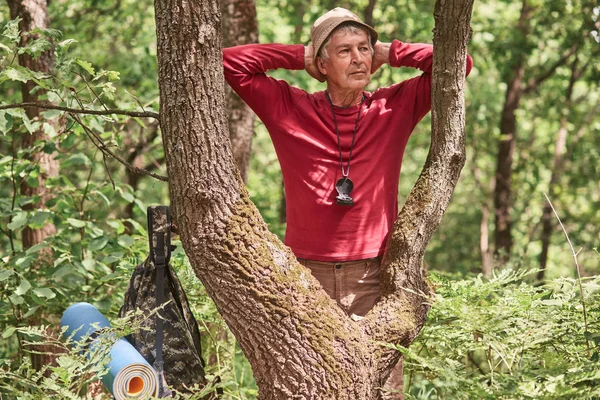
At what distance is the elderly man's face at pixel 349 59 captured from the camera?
361 centimetres

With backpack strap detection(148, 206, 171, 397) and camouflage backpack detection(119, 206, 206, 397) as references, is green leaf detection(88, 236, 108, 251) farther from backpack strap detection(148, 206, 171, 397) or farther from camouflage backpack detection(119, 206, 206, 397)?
backpack strap detection(148, 206, 171, 397)

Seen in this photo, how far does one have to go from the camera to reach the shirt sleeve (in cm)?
358

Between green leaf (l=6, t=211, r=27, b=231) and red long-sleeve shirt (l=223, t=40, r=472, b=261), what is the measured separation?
1.61m

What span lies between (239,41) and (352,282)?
8.50ft

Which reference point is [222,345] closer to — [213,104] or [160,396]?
[160,396]

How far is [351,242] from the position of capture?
11.9ft

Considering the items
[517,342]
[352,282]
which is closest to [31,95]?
[352,282]

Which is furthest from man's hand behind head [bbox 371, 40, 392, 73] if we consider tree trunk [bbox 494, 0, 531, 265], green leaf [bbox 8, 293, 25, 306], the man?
tree trunk [bbox 494, 0, 531, 265]

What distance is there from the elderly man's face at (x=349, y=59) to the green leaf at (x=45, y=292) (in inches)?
74.3

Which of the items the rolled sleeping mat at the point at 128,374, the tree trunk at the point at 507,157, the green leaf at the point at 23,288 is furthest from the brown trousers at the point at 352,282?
the tree trunk at the point at 507,157

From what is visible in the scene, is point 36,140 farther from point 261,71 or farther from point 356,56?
point 356,56

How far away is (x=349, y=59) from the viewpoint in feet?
11.9

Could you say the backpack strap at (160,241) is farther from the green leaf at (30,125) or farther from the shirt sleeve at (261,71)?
the green leaf at (30,125)

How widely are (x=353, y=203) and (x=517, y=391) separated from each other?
44.9 inches
